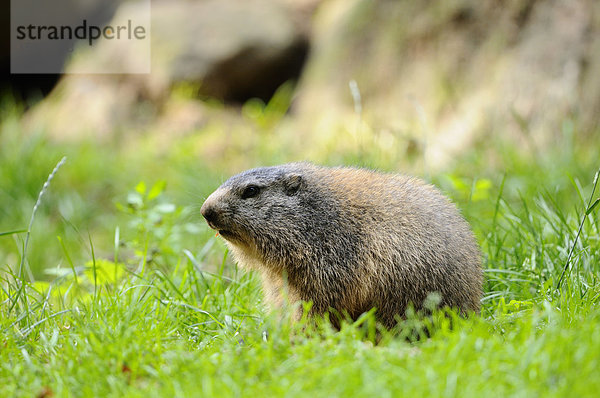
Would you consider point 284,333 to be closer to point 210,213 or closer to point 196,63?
point 210,213

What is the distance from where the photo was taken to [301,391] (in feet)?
7.88

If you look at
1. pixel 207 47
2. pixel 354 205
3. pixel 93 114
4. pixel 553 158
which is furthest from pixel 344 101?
pixel 354 205

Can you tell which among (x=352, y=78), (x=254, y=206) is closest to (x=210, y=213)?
(x=254, y=206)

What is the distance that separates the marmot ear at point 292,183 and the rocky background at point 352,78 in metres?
1.58

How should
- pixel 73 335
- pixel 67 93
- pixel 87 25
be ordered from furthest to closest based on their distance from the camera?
pixel 87 25, pixel 67 93, pixel 73 335

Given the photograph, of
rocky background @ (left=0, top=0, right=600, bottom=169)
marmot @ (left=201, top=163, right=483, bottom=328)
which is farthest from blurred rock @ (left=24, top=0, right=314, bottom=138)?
marmot @ (left=201, top=163, right=483, bottom=328)

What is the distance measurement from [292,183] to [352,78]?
236 inches

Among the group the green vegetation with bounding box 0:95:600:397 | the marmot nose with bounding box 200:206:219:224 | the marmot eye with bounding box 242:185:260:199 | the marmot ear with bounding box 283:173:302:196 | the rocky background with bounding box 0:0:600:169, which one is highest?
the rocky background with bounding box 0:0:600:169

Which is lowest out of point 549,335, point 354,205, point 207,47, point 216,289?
point 216,289

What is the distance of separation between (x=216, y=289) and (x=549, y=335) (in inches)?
82.9

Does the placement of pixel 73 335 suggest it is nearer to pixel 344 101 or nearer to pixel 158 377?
pixel 158 377

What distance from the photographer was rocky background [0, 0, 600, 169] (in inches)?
287

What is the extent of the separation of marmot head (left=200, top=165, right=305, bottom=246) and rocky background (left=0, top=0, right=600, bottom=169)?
63.9 inches

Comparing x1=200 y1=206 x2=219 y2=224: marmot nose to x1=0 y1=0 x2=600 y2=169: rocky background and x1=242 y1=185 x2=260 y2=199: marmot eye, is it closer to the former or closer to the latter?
x1=242 y1=185 x2=260 y2=199: marmot eye
